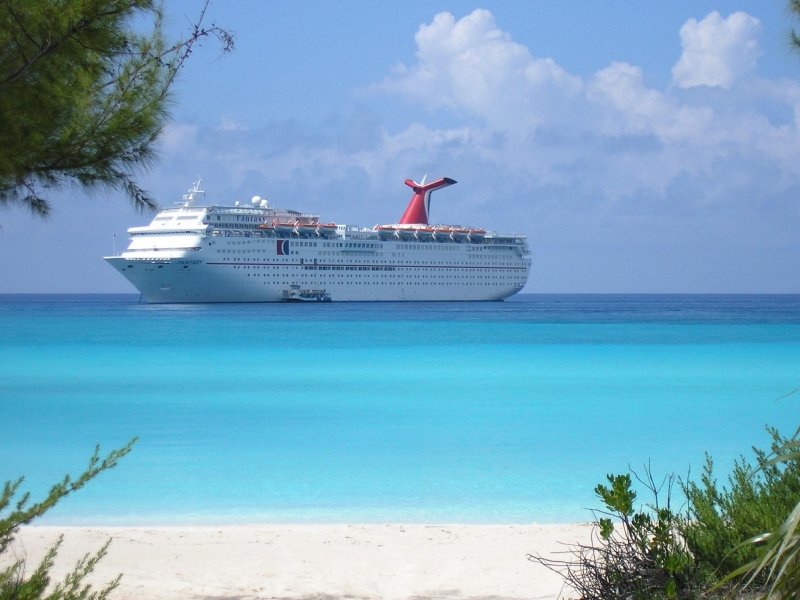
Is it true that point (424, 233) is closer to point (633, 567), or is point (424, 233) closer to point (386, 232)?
point (386, 232)

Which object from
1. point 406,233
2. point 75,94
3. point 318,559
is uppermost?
point 406,233

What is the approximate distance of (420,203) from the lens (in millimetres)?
52188

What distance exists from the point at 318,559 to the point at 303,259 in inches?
1570

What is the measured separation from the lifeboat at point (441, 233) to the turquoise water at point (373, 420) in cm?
2528

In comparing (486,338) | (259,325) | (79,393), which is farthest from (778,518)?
(259,325)

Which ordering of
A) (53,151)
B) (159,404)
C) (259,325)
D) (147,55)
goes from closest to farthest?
(53,151) < (147,55) < (159,404) < (259,325)

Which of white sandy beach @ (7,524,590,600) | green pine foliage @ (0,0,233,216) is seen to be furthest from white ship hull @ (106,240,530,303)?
green pine foliage @ (0,0,233,216)

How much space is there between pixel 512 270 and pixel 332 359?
34079 millimetres

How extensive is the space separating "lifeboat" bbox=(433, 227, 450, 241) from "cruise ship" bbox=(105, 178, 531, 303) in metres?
0.06

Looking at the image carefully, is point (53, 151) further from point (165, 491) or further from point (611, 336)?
point (611, 336)

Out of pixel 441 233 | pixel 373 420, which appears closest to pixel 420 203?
pixel 441 233

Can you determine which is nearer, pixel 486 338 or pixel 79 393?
pixel 79 393

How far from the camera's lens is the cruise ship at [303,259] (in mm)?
40719

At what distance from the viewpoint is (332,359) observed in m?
17.5
